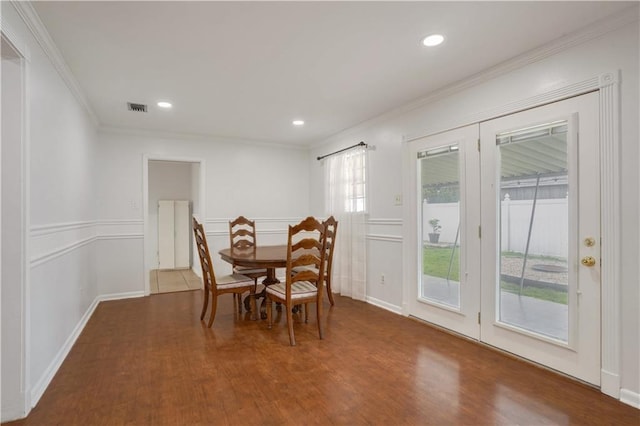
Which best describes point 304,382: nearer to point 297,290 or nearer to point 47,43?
point 297,290

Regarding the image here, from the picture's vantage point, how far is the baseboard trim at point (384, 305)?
383cm

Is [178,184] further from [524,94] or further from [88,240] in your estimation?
[524,94]

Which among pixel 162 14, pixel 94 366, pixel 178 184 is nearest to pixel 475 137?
pixel 162 14

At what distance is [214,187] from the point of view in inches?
207

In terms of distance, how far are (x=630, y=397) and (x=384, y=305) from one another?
91.3 inches

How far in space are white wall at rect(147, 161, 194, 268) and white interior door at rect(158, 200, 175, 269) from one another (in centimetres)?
10

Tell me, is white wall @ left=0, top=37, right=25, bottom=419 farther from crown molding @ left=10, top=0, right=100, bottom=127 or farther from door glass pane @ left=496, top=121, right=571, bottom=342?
door glass pane @ left=496, top=121, right=571, bottom=342

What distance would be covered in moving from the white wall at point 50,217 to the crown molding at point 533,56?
126 inches

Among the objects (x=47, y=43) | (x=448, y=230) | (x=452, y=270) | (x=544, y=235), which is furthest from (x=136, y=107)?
(x=544, y=235)

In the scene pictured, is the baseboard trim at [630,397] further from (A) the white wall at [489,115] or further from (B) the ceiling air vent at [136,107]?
(B) the ceiling air vent at [136,107]

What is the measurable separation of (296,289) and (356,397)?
1274 mm

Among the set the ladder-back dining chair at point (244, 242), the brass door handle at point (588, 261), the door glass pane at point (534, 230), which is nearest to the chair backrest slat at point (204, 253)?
the ladder-back dining chair at point (244, 242)

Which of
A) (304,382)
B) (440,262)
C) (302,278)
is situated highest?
(440,262)

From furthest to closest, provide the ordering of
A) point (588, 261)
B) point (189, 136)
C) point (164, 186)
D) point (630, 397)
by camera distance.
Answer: point (164, 186) → point (189, 136) → point (588, 261) → point (630, 397)
